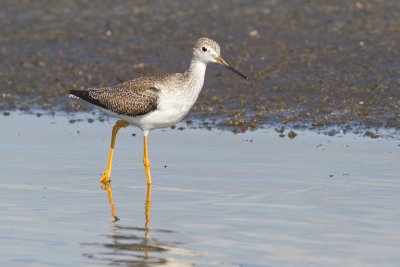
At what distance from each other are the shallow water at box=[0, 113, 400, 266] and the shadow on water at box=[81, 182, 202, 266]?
0.01m

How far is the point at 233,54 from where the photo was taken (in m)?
17.0

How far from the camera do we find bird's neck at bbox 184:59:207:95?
36.9 feet

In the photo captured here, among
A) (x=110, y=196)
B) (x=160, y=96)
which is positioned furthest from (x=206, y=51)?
(x=110, y=196)

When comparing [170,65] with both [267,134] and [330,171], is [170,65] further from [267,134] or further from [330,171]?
[330,171]

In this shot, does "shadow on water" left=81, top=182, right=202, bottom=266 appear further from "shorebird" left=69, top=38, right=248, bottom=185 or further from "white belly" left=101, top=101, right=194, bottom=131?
"white belly" left=101, top=101, right=194, bottom=131

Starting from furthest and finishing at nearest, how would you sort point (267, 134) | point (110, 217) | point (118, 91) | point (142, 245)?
point (267, 134) < point (118, 91) < point (110, 217) < point (142, 245)

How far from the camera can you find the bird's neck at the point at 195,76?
11.2 m

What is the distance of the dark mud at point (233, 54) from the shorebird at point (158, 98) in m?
2.30

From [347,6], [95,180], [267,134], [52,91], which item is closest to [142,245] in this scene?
[95,180]

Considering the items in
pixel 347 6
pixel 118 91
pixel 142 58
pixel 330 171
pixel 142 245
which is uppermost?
pixel 347 6

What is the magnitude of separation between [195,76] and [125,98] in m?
0.84

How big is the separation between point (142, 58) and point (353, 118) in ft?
15.6

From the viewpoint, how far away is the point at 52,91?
15.8 metres

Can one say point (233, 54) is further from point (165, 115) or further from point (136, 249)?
point (136, 249)
